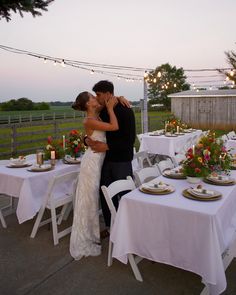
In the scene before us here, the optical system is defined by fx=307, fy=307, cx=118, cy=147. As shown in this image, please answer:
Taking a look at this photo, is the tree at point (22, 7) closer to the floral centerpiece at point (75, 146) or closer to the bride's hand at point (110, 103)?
the bride's hand at point (110, 103)

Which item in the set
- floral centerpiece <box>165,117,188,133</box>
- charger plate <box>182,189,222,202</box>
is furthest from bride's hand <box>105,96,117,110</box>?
floral centerpiece <box>165,117,188,133</box>

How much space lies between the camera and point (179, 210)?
278 cm

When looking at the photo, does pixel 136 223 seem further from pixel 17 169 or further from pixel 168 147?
pixel 168 147

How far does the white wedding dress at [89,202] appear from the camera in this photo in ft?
12.3

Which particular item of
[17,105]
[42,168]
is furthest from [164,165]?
[17,105]

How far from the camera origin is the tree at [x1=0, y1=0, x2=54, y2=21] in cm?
221

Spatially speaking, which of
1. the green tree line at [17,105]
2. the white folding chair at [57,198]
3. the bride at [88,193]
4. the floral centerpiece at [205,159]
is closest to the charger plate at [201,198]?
the floral centerpiece at [205,159]

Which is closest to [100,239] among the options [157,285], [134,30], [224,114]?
[157,285]

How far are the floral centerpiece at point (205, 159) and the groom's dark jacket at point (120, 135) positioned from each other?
738 millimetres

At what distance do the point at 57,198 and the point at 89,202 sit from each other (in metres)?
0.67

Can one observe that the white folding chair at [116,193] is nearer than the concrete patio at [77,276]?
No

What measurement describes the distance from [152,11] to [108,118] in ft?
35.6

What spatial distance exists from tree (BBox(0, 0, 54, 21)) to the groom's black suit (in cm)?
153

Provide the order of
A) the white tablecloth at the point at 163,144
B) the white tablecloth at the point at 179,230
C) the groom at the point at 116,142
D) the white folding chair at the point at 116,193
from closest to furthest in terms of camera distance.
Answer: the white tablecloth at the point at 179,230
the white folding chair at the point at 116,193
the groom at the point at 116,142
the white tablecloth at the point at 163,144
